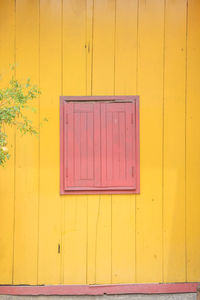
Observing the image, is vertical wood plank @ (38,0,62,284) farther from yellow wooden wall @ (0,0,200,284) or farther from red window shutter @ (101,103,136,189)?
red window shutter @ (101,103,136,189)

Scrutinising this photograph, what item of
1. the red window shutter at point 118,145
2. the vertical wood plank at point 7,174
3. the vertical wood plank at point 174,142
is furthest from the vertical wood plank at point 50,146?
the vertical wood plank at point 174,142

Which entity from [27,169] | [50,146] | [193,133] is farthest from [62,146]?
[193,133]

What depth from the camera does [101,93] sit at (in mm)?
3133

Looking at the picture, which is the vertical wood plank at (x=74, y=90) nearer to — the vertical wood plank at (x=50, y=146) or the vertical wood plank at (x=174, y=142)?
the vertical wood plank at (x=50, y=146)

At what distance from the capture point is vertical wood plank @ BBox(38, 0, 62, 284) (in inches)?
123

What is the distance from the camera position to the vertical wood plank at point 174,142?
3.15 meters

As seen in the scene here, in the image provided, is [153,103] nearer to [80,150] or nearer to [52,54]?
[80,150]

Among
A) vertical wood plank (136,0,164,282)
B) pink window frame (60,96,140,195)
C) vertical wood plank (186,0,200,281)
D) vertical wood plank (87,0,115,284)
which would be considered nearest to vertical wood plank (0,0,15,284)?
pink window frame (60,96,140,195)

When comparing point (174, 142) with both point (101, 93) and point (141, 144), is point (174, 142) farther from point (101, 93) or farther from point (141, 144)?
point (101, 93)

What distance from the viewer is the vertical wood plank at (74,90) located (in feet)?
10.2

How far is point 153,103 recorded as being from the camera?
3.16 metres

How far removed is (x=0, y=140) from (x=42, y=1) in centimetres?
178

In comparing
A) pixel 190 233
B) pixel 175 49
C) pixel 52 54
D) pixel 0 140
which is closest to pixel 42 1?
pixel 52 54

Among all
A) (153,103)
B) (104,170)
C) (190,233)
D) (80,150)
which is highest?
(153,103)
